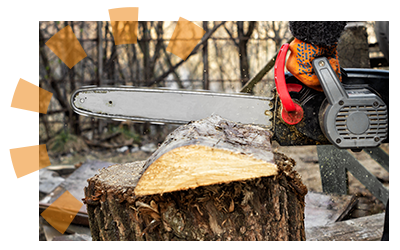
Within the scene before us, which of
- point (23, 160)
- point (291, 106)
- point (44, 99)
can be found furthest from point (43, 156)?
point (291, 106)

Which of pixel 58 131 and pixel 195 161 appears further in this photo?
pixel 58 131

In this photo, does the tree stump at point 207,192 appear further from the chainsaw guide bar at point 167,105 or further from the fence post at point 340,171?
the fence post at point 340,171

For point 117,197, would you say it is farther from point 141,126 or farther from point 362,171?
point 141,126

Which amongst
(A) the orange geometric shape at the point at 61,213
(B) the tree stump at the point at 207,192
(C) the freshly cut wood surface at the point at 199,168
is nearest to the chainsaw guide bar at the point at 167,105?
(B) the tree stump at the point at 207,192

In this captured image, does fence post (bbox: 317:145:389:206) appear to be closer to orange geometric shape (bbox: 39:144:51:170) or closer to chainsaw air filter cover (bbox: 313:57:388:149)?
chainsaw air filter cover (bbox: 313:57:388:149)

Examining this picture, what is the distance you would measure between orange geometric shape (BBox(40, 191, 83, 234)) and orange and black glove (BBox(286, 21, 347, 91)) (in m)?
2.00

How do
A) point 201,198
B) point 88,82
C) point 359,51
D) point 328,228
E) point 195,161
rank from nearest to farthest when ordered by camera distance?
point 195,161, point 201,198, point 328,228, point 359,51, point 88,82

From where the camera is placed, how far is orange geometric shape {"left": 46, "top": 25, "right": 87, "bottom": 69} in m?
5.07

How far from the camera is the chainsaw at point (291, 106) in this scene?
1.50 metres

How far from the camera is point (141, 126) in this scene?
5840mm

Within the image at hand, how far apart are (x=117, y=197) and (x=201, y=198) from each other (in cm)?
36

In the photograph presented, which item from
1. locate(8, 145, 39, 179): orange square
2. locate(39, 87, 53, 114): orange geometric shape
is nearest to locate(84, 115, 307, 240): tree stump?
locate(8, 145, 39, 179): orange square

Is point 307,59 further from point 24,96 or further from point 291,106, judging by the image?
→ point 24,96

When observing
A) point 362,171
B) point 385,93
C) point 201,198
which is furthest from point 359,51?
point 201,198
